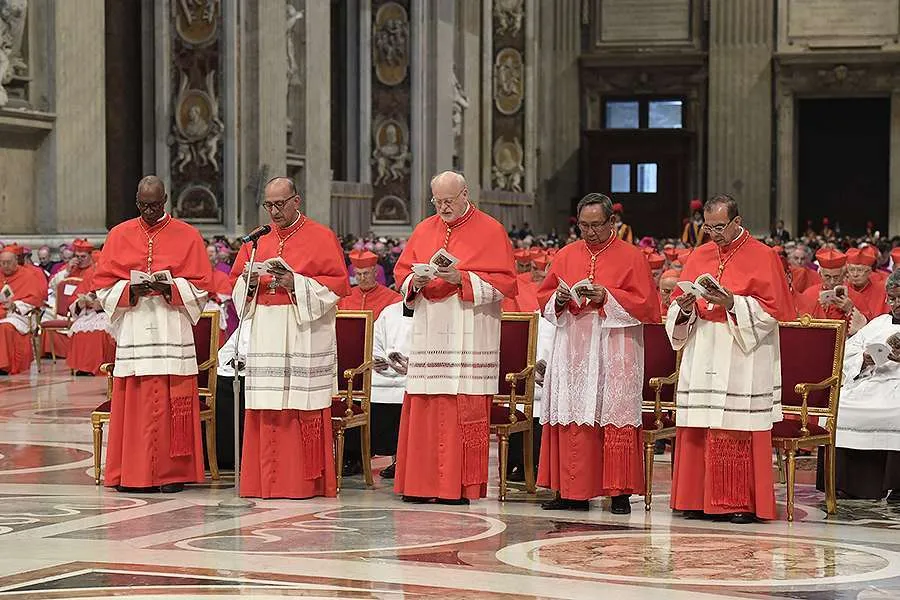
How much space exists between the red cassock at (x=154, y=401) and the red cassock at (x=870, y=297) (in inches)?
186

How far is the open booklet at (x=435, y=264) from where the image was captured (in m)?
8.48

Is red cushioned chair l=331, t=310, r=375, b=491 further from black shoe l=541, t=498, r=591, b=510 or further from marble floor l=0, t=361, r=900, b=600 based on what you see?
black shoe l=541, t=498, r=591, b=510

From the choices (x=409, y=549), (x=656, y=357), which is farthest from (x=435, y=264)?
(x=409, y=549)

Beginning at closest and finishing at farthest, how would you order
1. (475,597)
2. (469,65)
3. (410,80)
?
(475,597) → (410,80) → (469,65)

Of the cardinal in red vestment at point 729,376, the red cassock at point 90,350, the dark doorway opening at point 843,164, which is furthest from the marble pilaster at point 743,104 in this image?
the cardinal in red vestment at point 729,376

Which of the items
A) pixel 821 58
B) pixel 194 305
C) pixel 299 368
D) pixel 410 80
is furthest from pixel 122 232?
pixel 821 58

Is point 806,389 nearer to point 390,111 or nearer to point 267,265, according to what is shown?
point 267,265

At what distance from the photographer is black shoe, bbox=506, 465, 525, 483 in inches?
389

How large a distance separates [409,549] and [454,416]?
5.41 ft

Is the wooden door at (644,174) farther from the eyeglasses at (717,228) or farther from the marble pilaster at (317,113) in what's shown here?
the eyeglasses at (717,228)

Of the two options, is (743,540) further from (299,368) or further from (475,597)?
(299,368)

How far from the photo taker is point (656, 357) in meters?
9.57

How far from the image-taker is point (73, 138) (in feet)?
54.2

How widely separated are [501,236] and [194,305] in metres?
1.74
